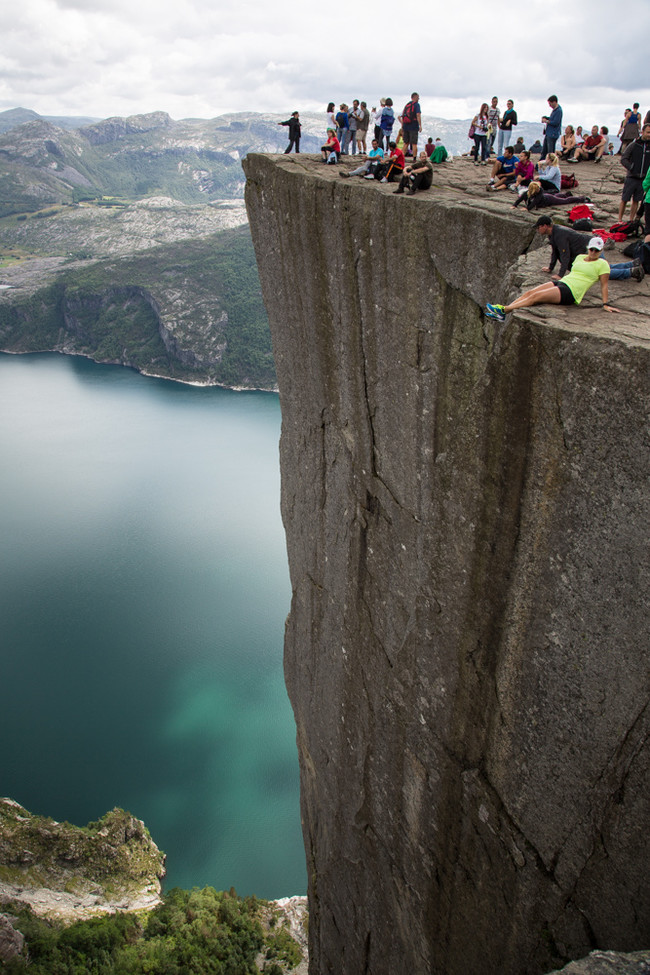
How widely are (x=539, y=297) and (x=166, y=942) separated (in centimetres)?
1759

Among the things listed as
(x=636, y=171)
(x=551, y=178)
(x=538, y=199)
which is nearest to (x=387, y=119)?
(x=551, y=178)

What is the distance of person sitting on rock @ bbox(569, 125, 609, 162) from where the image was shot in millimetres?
10758

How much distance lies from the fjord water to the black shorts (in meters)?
20.8

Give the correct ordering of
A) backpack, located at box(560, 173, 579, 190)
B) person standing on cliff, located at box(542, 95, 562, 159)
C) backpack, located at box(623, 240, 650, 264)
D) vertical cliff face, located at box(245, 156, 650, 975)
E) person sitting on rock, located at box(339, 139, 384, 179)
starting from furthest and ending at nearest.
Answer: person standing on cliff, located at box(542, 95, 562, 159), backpack, located at box(560, 173, 579, 190), person sitting on rock, located at box(339, 139, 384, 179), backpack, located at box(623, 240, 650, 264), vertical cliff face, located at box(245, 156, 650, 975)

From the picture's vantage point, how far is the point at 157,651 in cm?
2745

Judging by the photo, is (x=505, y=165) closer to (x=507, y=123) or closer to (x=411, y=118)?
(x=411, y=118)

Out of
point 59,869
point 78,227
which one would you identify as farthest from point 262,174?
point 78,227

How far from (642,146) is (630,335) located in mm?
4195

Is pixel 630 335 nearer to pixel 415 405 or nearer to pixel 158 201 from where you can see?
pixel 415 405

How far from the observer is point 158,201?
156m

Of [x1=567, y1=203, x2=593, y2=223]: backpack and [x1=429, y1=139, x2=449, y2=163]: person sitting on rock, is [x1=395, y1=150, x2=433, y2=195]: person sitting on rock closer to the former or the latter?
[x1=567, y1=203, x2=593, y2=223]: backpack

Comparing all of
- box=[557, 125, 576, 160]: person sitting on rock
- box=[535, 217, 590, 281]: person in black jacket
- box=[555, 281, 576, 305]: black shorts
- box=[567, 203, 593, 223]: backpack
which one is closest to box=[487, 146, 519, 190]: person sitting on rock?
box=[567, 203, 593, 223]: backpack

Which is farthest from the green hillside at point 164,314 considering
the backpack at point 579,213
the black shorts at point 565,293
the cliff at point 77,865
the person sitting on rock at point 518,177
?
the black shorts at point 565,293

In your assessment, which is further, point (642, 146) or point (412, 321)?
point (642, 146)
